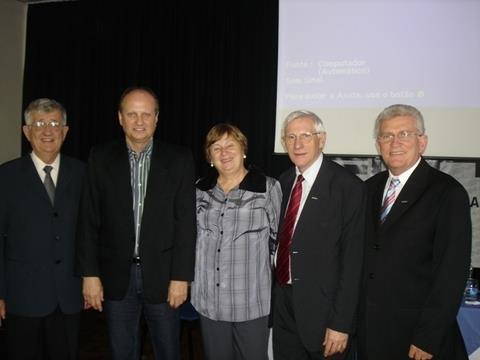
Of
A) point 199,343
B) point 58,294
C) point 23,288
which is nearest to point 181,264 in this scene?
point 58,294

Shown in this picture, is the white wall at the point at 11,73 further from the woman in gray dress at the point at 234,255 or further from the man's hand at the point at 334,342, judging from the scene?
the man's hand at the point at 334,342

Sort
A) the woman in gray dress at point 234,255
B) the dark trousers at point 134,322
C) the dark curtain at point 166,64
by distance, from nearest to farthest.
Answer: the woman in gray dress at point 234,255
the dark trousers at point 134,322
the dark curtain at point 166,64

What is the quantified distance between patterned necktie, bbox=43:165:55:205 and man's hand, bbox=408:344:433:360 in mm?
1914

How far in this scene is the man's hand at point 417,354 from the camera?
5.79 feet

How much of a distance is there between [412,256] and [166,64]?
372cm

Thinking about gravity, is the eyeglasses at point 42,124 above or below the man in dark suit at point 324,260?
above

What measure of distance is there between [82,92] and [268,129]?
2452 mm

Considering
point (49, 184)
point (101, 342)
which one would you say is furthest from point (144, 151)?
point (101, 342)

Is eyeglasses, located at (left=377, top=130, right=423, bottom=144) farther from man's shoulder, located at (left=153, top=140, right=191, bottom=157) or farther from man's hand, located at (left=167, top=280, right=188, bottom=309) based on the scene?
man's hand, located at (left=167, top=280, right=188, bottom=309)

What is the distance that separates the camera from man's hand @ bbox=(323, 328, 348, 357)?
6.06 ft

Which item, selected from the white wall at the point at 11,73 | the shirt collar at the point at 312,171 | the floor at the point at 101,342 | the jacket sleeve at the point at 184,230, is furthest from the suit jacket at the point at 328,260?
the white wall at the point at 11,73

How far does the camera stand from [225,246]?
76.9 inches

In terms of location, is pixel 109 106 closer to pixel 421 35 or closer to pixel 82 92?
pixel 82 92

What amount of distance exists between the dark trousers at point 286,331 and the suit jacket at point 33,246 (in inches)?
43.7
